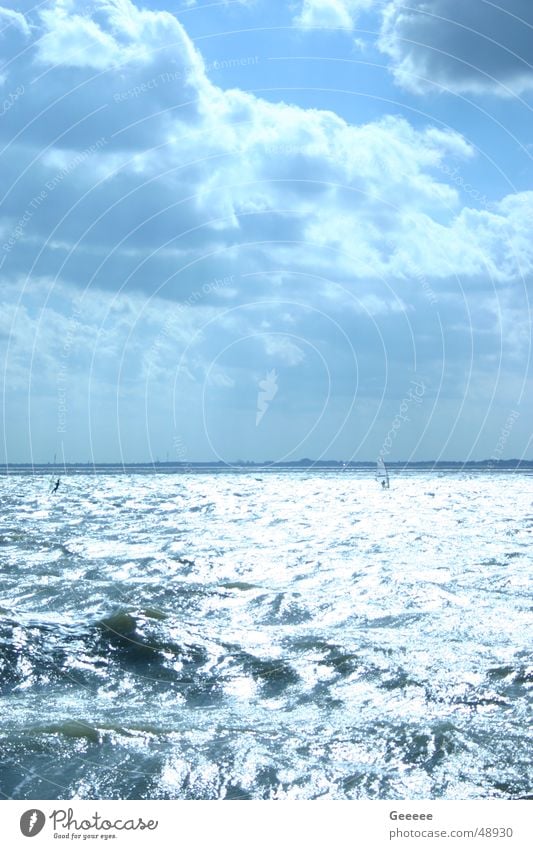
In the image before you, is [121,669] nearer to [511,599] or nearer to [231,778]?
[231,778]

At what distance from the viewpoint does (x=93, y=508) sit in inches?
2844

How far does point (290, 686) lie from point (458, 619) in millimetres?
7398

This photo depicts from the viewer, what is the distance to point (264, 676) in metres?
18.0
